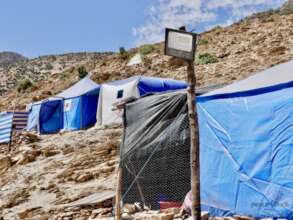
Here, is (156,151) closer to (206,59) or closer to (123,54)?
(206,59)

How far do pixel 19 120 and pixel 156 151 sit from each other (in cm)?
1635

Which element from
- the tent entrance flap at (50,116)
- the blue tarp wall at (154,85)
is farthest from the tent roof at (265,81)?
the tent entrance flap at (50,116)

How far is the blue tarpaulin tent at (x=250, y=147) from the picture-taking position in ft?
20.5

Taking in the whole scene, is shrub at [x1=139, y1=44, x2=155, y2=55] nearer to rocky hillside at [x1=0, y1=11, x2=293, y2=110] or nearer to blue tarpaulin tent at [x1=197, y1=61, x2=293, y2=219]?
rocky hillside at [x1=0, y1=11, x2=293, y2=110]

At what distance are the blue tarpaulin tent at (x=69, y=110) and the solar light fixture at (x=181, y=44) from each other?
1540 cm

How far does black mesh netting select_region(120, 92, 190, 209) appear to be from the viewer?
25.6ft

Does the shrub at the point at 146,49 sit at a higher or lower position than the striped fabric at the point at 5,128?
higher

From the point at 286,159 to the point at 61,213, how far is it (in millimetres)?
4798

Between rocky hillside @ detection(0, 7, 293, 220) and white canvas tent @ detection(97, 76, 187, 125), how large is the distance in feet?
3.12

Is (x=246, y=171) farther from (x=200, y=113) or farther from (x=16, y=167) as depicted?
(x=16, y=167)

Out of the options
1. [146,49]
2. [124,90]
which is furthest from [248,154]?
[146,49]

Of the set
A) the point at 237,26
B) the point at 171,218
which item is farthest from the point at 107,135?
the point at 237,26

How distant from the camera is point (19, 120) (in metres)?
23.3

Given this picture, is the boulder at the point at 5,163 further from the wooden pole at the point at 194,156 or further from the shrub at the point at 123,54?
the shrub at the point at 123,54
